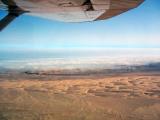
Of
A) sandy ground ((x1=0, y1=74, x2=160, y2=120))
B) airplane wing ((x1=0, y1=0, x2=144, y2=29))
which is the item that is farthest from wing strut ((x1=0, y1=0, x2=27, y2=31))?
sandy ground ((x1=0, y1=74, x2=160, y2=120))

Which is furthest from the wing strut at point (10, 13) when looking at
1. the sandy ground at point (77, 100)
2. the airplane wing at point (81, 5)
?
the sandy ground at point (77, 100)

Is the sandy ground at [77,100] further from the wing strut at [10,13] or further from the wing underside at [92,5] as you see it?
the wing underside at [92,5]

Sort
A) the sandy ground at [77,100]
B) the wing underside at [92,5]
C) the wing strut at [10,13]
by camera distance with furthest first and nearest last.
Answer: the sandy ground at [77,100], the wing strut at [10,13], the wing underside at [92,5]

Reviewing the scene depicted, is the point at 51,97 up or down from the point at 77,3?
down

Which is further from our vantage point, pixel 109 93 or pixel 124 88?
pixel 109 93

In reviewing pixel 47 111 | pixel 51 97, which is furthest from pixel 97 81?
pixel 47 111

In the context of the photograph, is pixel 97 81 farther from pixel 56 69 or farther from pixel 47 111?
pixel 47 111

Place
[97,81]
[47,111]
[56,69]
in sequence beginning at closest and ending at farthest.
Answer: [56,69] → [97,81] → [47,111]

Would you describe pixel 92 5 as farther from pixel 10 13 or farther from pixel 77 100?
pixel 77 100
